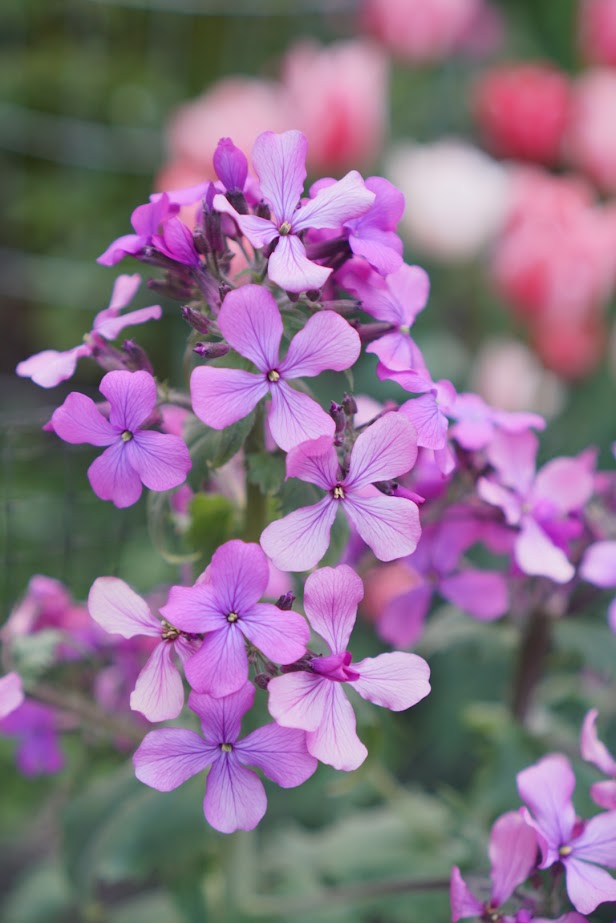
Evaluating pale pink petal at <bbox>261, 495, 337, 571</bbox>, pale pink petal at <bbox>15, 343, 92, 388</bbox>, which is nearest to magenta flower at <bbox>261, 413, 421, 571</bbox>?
pale pink petal at <bbox>261, 495, 337, 571</bbox>

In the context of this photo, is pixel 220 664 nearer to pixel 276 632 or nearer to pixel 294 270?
pixel 276 632

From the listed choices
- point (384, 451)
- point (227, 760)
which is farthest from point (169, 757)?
point (384, 451)

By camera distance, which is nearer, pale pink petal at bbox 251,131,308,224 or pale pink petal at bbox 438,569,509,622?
pale pink petal at bbox 251,131,308,224

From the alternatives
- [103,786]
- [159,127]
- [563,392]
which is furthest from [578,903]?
[159,127]

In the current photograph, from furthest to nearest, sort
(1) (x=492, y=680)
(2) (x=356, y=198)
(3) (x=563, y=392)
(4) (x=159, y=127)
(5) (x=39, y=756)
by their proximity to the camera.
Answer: (4) (x=159, y=127) → (3) (x=563, y=392) → (1) (x=492, y=680) → (5) (x=39, y=756) → (2) (x=356, y=198)

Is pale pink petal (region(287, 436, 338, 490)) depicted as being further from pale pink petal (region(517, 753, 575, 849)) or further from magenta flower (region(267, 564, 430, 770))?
pale pink petal (region(517, 753, 575, 849))

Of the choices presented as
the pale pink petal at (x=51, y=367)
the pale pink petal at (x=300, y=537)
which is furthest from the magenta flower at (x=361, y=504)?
the pale pink petal at (x=51, y=367)

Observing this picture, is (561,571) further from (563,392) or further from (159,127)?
(159,127)
